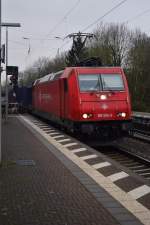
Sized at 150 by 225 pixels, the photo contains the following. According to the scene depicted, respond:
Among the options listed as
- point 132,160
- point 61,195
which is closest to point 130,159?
point 132,160

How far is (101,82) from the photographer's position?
2003cm

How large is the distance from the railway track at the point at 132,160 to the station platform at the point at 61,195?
1.32m

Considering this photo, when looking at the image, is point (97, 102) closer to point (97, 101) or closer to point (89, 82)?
point (97, 101)

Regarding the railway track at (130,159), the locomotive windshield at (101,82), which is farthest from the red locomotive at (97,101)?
the railway track at (130,159)

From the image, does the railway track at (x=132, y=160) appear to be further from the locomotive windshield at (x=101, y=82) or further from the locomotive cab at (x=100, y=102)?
the locomotive windshield at (x=101, y=82)

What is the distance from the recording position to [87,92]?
64.3 feet

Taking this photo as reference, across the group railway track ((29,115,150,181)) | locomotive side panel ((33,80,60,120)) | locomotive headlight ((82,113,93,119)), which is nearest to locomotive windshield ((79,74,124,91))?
locomotive headlight ((82,113,93,119))

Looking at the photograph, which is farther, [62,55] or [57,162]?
[62,55]

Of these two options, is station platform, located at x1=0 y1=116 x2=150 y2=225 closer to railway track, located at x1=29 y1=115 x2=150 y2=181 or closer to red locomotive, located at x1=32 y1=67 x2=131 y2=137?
railway track, located at x1=29 y1=115 x2=150 y2=181

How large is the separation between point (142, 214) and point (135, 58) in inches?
2318

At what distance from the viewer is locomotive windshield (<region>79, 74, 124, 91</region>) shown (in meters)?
19.9

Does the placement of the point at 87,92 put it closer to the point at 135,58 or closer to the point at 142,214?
the point at 142,214

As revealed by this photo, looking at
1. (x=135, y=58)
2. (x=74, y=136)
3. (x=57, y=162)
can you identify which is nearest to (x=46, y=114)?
(x=74, y=136)

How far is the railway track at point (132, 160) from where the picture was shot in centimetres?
1440
